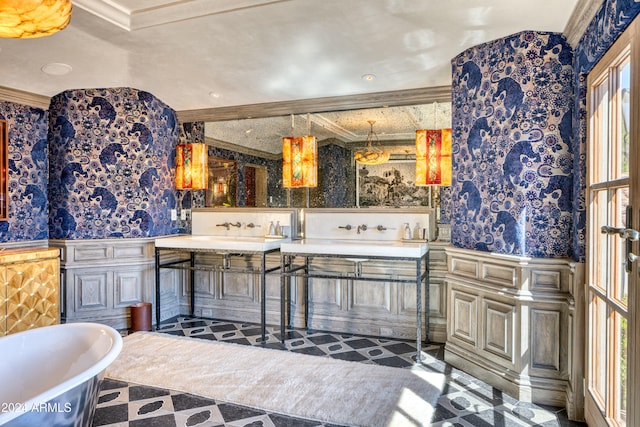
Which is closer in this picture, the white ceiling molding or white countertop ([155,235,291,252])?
the white ceiling molding

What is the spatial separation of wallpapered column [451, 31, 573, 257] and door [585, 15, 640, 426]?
0.91 ft

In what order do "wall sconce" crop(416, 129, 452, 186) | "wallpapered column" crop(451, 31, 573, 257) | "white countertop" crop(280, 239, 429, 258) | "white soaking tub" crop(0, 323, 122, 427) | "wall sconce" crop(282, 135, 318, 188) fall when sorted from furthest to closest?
"wall sconce" crop(282, 135, 318, 188) < "wall sconce" crop(416, 129, 452, 186) < "white countertop" crop(280, 239, 429, 258) < "wallpapered column" crop(451, 31, 573, 257) < "white soaking tub" crop(0, 323, 122, 427)

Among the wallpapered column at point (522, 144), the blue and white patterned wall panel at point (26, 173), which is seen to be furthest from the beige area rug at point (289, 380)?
the blue and white patterned wall panel at point (26, 173)

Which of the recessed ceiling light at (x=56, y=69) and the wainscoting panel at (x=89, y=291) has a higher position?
the recessed ceiling light at (x=56, y=69)

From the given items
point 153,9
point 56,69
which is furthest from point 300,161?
point 56,69

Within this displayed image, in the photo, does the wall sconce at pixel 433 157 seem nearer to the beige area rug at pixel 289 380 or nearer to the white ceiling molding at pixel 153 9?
the beige area rug at pixel 289 380

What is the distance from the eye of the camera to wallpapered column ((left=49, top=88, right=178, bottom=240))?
3883 mm

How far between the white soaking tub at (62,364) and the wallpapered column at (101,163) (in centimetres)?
191

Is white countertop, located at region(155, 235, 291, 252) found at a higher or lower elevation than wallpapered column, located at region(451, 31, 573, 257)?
lower

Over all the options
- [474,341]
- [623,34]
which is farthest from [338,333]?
[623,34]

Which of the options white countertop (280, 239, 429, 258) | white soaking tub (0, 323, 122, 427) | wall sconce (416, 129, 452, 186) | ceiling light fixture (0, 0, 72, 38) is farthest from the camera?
wall sconce (416, 129, 452, 186)

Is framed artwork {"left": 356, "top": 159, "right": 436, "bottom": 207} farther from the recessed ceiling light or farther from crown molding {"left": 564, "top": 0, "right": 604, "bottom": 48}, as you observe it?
the recessed ceiling light

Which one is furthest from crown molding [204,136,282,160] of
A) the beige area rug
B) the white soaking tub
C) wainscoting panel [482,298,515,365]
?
wainscoting panel [482,298,515,365]

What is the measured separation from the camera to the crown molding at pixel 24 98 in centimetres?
364
